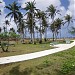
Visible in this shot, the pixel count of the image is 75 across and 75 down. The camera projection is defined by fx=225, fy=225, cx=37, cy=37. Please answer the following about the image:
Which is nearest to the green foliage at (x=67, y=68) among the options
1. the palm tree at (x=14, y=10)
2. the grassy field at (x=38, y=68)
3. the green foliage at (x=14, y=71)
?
the grassy field at (x=38, y=68)

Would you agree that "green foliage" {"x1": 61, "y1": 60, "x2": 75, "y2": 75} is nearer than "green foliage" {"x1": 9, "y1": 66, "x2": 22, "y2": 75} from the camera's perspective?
No

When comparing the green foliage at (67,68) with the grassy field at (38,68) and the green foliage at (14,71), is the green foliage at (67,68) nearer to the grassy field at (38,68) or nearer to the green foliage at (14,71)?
the grassy field at (38,68)

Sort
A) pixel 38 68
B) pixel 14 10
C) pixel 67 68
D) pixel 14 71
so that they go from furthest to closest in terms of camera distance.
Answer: pixel 14 10
pixel 67 68
pixel 38 68
pixel 14 71

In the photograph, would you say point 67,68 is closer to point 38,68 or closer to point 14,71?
point 38,68

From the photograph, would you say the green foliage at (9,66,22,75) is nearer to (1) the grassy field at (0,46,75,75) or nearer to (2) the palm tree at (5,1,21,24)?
(1) the grassy field at (0,46,75,75)

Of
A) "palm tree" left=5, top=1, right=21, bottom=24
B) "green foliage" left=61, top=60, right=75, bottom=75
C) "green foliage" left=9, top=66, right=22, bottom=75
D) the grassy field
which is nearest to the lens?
"green foliage" left=9, top=66, right=22, bottom=75

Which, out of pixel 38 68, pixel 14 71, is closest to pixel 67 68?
pixel 38 68

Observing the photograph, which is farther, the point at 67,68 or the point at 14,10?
the point at 14,10

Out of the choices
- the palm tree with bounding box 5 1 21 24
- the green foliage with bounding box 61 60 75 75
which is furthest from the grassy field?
the palm tree with bounding box 5 1 21 24

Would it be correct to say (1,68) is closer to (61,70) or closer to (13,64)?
(13,64)

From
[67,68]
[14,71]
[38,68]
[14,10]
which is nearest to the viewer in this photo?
[14,71]

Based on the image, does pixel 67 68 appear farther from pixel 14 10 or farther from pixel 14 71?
pixel 14 10

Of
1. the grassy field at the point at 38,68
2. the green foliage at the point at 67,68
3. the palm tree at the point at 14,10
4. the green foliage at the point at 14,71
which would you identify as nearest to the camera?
the green foliage at the point at 14,71

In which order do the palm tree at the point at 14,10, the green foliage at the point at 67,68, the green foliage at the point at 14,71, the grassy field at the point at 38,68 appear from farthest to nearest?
the palm tree at the point at 14,10, the green foliage at the point at 67,68, the grassy field at the point at 38,68, the green foliage at the point at 14,71
